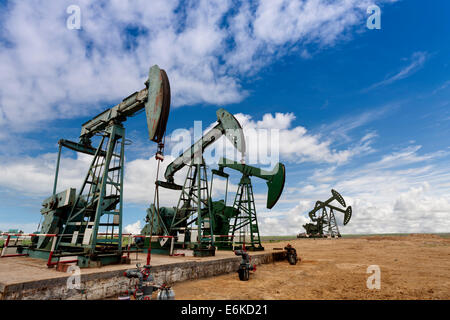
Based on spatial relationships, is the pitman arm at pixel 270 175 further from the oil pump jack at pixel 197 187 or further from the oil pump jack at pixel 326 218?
the oil pump jack at pixel 326 218

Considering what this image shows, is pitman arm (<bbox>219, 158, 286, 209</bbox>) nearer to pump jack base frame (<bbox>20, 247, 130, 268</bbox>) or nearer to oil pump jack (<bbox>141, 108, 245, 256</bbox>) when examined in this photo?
oil pump jack (<bbox>141, 108, 245, 256</bbox>)

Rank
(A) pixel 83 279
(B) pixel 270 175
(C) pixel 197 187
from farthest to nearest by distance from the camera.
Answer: (B) pixel 270 175 < (C) pixel 197 187 < (A) pixel 83 279

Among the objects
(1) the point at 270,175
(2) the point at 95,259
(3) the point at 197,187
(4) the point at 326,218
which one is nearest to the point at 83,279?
(2) the point at 95,259

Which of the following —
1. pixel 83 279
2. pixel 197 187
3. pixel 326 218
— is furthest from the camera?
pixel 326 218

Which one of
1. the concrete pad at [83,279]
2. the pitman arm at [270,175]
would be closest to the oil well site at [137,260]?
the concrete pad at [83,279]

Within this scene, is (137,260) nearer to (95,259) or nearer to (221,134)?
(95,259)

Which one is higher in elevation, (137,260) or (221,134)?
(221,134)

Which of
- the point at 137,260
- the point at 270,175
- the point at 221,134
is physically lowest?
the point at 137,260

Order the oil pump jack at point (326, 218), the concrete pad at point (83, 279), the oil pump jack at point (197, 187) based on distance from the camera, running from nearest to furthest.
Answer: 1. the concrete pad at point (83, 279)
2. the oil pump jack at point (197, 187)
3. the oil pump jack at point (326, 218)

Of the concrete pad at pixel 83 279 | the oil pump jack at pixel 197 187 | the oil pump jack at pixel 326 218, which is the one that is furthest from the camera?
the oil pump jack at pixel 326 218

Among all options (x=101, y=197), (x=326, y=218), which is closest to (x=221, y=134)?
(x=101, y=197)

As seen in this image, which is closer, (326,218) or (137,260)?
(137,260)

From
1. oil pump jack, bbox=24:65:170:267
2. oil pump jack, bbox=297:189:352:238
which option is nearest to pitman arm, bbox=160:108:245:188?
oil pump jack, bbox=24:65:170:267

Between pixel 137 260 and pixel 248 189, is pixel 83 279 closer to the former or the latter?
pixel 137 260
